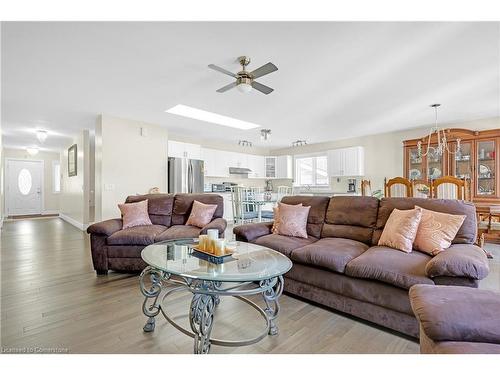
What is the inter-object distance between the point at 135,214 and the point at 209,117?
7.63 feet

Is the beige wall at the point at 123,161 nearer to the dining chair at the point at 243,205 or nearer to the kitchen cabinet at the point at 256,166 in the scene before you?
the dining chair at the point at 243,205

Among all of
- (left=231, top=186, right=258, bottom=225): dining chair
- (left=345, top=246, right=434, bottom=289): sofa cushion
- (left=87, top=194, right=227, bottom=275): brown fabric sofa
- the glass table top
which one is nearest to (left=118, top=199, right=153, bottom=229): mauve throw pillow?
(left=87, top=194, right=227, bottom=275): brown fabric sofa

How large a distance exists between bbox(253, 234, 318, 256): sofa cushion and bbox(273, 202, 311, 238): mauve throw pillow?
0.09 metres

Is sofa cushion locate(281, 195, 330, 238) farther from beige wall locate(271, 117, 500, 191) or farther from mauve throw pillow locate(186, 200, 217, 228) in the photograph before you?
beige wall locate(271, 117, 500, 191)

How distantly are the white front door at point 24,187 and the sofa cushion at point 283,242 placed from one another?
395 inches

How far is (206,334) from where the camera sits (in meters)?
1.55

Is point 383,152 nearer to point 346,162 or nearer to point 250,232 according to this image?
point 346,162

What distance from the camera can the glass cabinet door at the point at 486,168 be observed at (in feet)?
14.9

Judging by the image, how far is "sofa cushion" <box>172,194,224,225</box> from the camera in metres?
3.79

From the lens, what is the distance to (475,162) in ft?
15.2

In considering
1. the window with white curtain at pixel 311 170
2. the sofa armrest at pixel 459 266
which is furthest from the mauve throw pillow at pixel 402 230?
the window with white curtain at pixel 311 170
